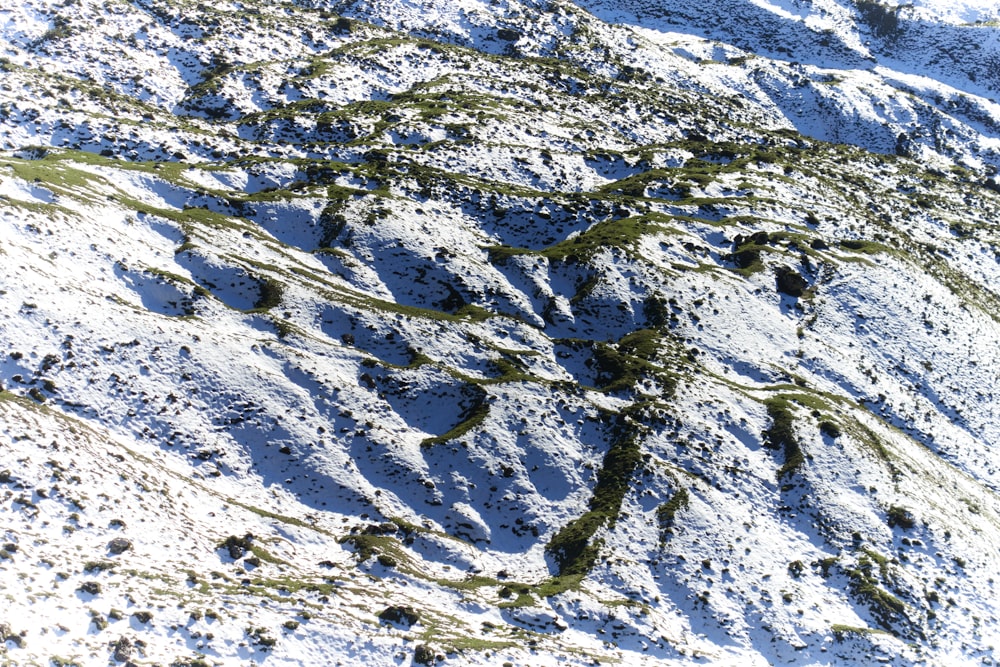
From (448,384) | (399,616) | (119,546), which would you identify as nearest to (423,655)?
(399,616)

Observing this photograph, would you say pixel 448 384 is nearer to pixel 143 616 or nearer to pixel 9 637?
pixel 143 616

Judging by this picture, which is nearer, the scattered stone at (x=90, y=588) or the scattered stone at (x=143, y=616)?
the scattered stone at (x=143, y=616)

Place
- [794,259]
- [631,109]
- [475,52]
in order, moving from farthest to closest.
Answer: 1. [475,52]
2. [631,109]
3. [794,259]

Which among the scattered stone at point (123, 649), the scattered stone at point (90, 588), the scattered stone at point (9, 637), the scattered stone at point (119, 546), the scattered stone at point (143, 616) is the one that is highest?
the scattered stone at point (9, 637)

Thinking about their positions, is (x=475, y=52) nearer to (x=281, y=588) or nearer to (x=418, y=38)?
(x=418, y=38)

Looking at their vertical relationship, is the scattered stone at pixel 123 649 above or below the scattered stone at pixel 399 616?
above

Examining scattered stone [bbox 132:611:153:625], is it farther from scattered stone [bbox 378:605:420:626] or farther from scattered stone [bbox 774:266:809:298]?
scattered stone [bbox 774:266:809:298]

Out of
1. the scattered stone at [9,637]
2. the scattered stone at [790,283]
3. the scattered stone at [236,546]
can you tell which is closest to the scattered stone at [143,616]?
the scattered stone at [9,637]

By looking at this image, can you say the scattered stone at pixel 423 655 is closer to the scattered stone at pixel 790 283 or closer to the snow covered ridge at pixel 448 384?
the snow covered ridge at pixel 448 384

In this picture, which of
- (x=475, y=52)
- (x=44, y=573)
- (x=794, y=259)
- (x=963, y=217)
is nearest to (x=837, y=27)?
(x=963, y=217)
